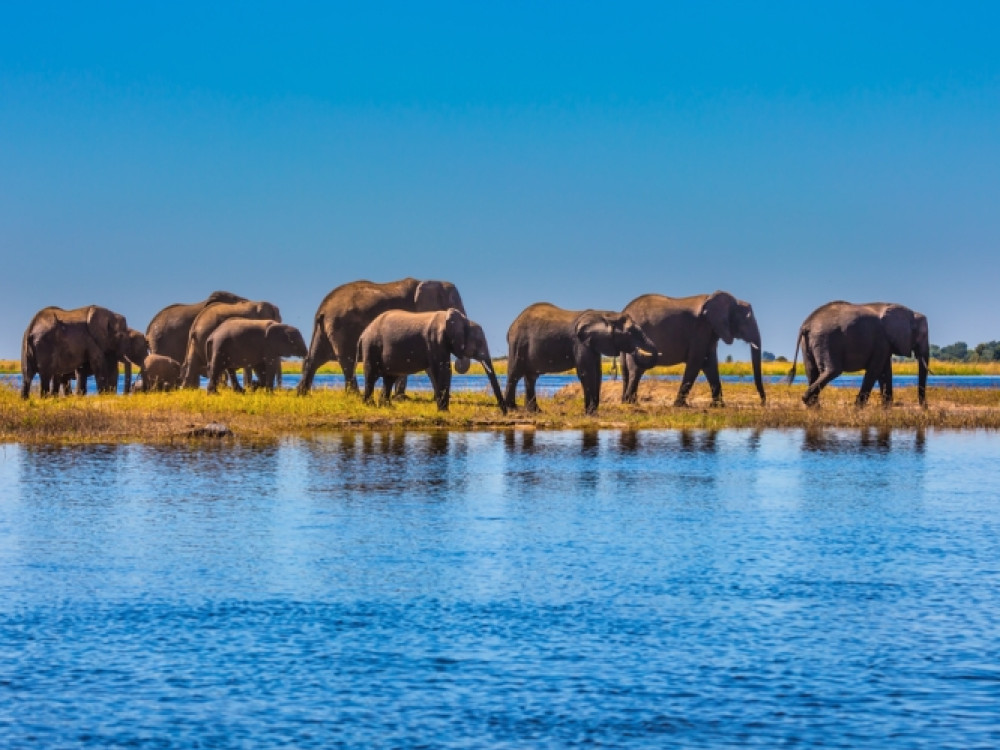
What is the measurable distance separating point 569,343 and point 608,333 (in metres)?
0.84

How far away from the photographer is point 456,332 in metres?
28.5

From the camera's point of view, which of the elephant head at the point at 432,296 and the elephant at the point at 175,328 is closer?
the elephant head at the point at 432,296

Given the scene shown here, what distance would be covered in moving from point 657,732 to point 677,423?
2093 centimetres

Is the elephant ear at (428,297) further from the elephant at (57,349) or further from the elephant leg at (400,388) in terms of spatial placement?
the elephant at (57,349)

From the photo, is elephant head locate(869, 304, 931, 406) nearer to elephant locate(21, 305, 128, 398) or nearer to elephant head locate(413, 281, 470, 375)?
elephant head locate(413, 281, 470, 375)

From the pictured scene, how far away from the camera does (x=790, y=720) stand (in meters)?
7.68

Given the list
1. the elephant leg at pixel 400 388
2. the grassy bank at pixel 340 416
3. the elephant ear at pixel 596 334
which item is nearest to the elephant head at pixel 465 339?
the grassy bank at pixel 340 416

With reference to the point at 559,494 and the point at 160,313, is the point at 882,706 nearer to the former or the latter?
the point at 559,494

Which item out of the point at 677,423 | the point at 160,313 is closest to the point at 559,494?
the point at 677,423

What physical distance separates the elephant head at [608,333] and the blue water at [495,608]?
10.5 m

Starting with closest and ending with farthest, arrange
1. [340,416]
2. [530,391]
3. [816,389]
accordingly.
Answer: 1. [340,416]
2. [530,391]
3. [816,389]

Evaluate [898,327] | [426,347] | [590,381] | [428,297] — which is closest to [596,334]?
[590,381]

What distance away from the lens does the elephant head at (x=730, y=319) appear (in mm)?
34188

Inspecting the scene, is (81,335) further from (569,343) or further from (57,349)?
(569,343)
